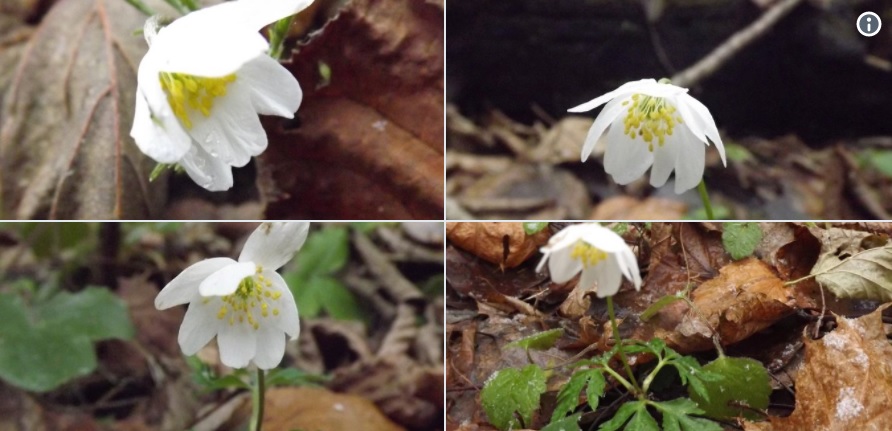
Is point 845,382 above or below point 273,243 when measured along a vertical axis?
below

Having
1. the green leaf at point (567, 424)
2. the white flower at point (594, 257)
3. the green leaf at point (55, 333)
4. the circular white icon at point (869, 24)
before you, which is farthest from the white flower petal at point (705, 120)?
the green leaf at point (55, 333)

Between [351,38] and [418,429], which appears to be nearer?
[351,38]

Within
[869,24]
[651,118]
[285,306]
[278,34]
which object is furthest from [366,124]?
[869,24]

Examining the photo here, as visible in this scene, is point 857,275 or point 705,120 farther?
point 857,275

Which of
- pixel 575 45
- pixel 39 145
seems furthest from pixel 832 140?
pixel 39 145

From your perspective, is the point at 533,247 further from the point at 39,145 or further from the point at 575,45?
the point at 39,145

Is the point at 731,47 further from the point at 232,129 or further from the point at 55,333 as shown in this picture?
the point at 55,333

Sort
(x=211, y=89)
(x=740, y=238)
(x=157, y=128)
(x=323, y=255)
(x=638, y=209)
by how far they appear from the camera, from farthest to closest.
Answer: (x=323, y=255) → (x=638, y=209) → (x=740, y=238) → (x=211, y=89) → (x=157, y=128)

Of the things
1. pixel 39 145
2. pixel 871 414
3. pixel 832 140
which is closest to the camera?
pixel 871 414
